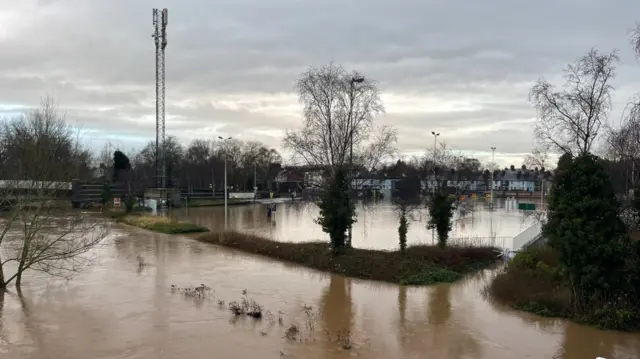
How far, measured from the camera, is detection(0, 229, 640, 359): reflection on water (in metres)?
10.2

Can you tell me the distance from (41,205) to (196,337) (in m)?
7.43

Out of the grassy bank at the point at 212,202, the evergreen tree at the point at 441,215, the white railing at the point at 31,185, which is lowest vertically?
the grassy bank at the point at 212,202

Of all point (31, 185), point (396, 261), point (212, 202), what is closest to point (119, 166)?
point (212, 202)

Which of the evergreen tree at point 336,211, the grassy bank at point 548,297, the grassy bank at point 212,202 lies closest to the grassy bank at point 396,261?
the evergreen tree at point 336,211

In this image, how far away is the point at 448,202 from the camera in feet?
71.5

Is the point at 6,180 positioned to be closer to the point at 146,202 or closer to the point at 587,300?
the point at 587,300

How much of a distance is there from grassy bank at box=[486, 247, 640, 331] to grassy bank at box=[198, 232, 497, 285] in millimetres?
2110

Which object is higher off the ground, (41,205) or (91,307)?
(41,205)

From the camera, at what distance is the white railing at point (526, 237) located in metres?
22.2

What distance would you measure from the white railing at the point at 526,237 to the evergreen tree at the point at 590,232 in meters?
9.48

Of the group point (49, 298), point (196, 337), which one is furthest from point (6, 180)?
point (196, 337)

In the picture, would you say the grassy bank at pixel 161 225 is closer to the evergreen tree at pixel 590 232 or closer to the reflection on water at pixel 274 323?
the reflection on water at pixel 274 323

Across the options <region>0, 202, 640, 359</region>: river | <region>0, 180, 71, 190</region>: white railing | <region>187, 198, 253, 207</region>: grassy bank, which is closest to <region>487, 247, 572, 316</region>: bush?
<region>0, 202, 640, 359</region>: river

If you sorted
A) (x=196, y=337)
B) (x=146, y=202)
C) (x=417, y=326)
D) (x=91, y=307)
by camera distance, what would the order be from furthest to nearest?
1. (x=146, y=202)
2. (x=91, y=307)
3. (x=417, y=326)
4. (x=196, y=337)
